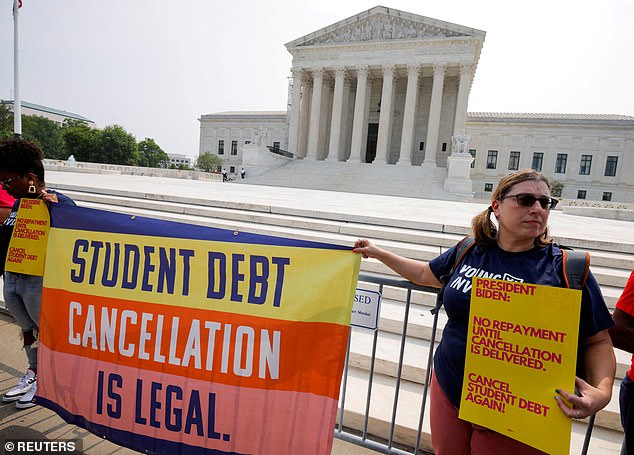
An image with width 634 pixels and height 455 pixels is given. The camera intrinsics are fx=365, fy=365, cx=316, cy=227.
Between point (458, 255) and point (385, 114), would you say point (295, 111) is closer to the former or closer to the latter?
point (385, 114)

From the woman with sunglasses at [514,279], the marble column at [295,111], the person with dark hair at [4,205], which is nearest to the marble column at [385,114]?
the marble column at [295,111]

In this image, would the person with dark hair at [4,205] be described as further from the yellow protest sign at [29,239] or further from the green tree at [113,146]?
the green tree at [113,146]

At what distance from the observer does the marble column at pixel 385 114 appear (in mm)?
37156

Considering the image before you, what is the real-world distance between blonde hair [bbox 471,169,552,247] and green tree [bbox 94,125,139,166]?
56.9m

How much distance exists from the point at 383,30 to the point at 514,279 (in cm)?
4175

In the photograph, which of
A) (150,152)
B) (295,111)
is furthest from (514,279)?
(150,152)

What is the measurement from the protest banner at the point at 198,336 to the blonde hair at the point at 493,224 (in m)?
0.69

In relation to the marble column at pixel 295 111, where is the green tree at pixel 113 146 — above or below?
below

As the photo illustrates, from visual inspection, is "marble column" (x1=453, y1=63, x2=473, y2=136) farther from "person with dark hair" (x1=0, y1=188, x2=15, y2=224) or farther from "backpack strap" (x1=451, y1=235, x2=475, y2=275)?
"person with dark hair" (x1=0, y1=188, x2=15, y2=224)

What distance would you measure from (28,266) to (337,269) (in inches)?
89.0

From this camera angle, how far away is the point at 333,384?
199 centimetres

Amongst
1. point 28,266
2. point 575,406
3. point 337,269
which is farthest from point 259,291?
point 28,266

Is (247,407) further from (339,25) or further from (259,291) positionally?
(339,25)
